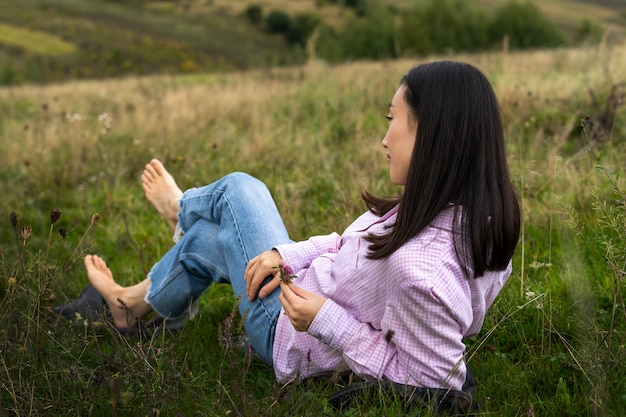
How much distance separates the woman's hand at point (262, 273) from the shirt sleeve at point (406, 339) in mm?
367

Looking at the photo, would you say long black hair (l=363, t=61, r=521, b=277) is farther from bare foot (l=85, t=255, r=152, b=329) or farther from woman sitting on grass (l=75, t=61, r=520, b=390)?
bare foot (l=85, t=255, r=152, b=329)

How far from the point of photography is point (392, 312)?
1.79m

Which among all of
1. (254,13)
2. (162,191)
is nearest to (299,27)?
(254,13)

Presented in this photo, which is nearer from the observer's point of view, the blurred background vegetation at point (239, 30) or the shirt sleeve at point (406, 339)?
the shirt sleeve at point (406, 339)

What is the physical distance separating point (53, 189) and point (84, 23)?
205 ft

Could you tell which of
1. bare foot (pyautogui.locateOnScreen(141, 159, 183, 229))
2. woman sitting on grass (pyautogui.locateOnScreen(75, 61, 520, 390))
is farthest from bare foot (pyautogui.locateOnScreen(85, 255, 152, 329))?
woman sitting on grass (pyautogui.locateOnScreen(75, 61, 520, 390))

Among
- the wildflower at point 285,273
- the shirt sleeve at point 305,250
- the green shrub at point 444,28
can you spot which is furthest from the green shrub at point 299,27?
the wildflower at point 285,273

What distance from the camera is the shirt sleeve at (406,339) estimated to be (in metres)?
1.73

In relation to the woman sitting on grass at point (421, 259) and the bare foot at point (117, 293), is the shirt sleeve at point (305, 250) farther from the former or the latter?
the bare foot at point (117, 293)

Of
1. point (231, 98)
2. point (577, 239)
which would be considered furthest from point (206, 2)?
point (577, 239)

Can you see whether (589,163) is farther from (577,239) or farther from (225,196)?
(225,196)

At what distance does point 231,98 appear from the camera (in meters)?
7.46

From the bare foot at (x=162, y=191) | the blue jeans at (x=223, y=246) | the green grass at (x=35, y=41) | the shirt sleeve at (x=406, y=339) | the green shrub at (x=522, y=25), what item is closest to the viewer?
the shirt sleeve at (x=406, y=339)

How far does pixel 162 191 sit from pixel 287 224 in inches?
34.4
